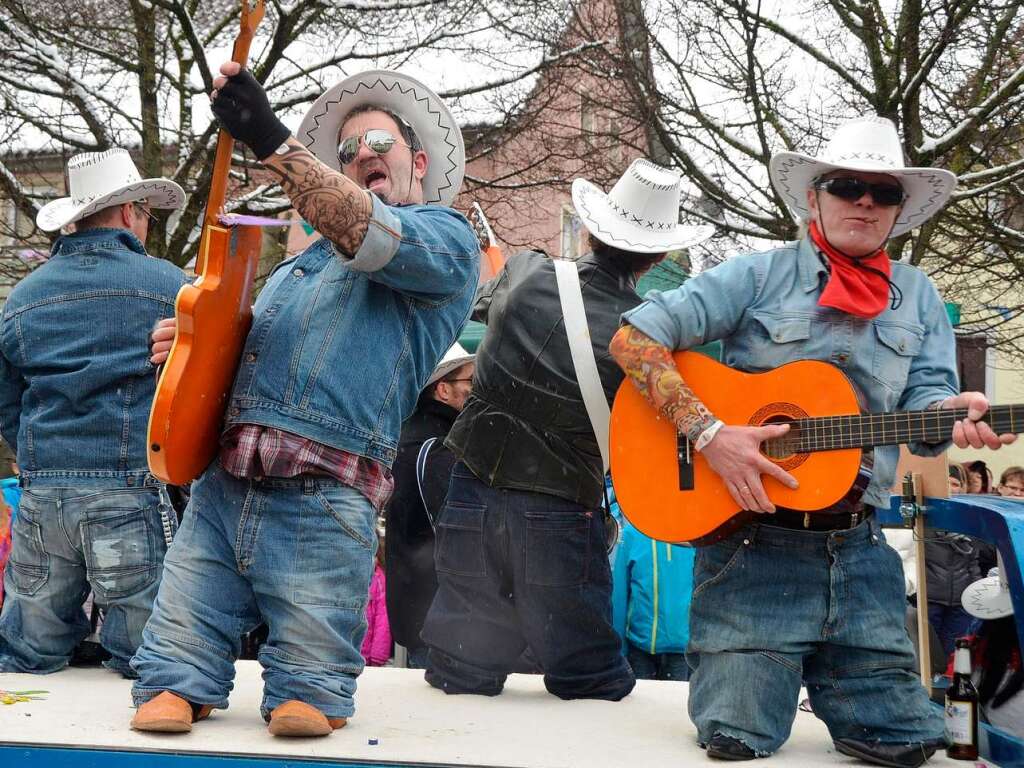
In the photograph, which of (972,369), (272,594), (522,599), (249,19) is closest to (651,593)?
(522,599)

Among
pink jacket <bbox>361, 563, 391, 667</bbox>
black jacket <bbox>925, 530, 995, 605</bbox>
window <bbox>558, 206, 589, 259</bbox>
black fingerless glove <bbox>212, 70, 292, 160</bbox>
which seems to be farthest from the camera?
window <bbox>558, 206, 589, 259</bbox>

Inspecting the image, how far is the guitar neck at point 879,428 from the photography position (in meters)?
2.88

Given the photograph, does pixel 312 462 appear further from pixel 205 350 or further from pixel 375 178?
pixel 375 178

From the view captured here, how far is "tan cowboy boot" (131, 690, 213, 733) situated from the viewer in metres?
2.94

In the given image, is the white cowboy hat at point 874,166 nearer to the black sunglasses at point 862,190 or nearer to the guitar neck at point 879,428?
the black sunglasses at point 862,190

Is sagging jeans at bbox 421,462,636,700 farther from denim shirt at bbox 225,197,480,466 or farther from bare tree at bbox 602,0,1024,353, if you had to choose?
bare tree at bbox 602,0,1024,353

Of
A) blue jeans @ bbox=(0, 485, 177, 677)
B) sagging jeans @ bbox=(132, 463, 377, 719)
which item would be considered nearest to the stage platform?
sagging jeans @ bbox=(132, 463, 377, 719)

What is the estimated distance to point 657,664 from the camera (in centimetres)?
→ 578

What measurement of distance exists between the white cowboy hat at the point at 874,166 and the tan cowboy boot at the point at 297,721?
→ 1.88m

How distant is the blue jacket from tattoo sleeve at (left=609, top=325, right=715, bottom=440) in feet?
7.78

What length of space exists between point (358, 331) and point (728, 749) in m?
1.40

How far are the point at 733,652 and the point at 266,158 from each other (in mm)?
1703

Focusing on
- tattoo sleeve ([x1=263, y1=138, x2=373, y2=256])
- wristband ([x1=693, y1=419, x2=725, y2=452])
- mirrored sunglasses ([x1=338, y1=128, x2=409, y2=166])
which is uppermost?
mirrored sunglasses ([x1=338, y1=128, x2=409, y2=166])

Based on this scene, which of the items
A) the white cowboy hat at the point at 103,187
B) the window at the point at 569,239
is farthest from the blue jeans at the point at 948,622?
the window at the point at 569,239
